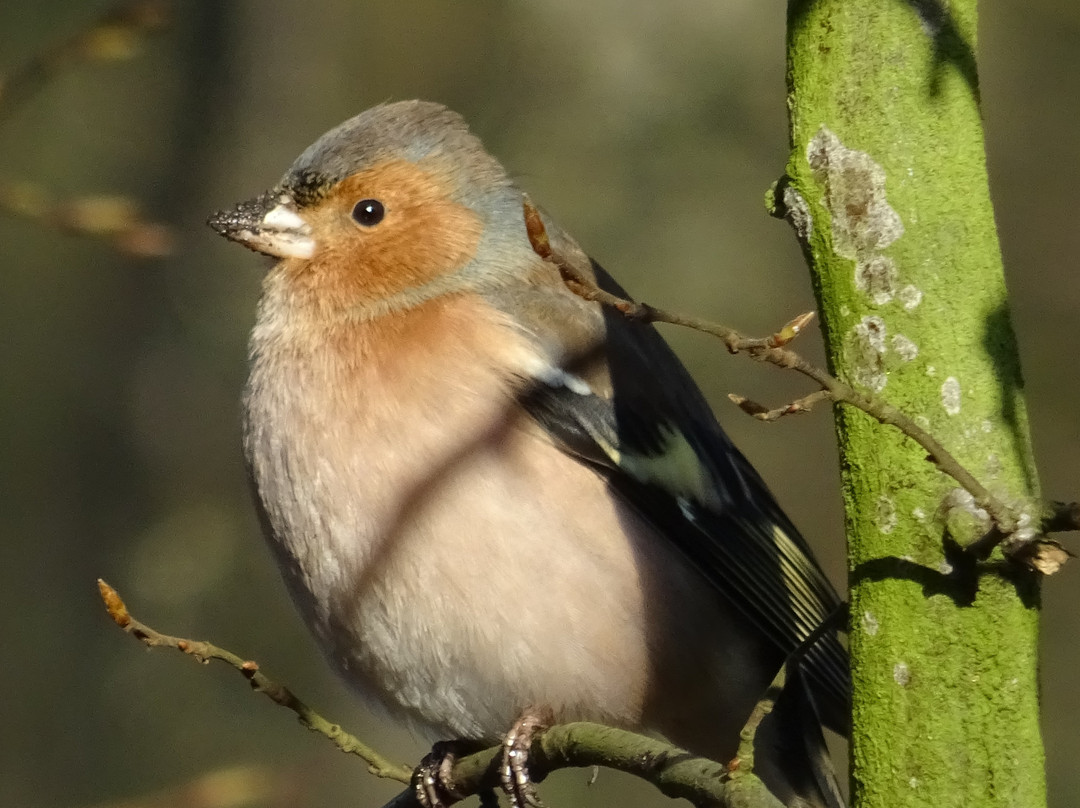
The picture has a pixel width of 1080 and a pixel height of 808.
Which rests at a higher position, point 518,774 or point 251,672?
point 251,672

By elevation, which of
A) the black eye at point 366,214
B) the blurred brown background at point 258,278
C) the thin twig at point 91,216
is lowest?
the blurred brown background at point 258,278

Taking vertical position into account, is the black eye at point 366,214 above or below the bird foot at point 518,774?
above

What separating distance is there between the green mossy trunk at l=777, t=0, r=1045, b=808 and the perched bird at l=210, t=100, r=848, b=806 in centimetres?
123

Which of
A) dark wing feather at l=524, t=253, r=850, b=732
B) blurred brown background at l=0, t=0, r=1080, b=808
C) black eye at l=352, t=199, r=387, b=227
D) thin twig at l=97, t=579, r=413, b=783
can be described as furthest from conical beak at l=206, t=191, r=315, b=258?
blurred brown background at l=0, t=0, r=1080, b=808

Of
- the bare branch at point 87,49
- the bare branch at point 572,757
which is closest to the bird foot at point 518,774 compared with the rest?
the bare branch at point 572,757

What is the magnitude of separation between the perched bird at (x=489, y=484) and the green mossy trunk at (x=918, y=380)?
1.23 meters

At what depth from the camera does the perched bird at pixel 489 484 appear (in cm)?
339

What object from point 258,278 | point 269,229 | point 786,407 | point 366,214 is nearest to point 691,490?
point 366,214

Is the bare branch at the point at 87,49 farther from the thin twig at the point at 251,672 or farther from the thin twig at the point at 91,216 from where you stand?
the thin twig at the point at 251,672

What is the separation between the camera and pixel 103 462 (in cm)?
842

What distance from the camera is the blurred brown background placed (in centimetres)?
821

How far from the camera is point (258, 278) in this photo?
8.60m

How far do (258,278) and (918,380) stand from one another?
6.82 metres

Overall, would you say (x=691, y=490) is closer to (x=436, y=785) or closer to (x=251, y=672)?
(x=436, y=785)
